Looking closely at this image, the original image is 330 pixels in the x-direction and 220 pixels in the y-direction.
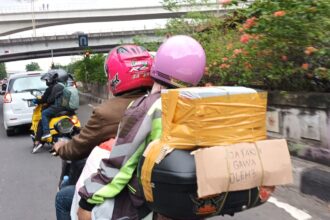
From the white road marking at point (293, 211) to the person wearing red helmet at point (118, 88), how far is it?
2.74m

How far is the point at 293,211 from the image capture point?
4.85 m

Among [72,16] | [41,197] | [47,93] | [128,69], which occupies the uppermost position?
[72,16]

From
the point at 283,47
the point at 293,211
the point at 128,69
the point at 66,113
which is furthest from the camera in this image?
the point at 66,113

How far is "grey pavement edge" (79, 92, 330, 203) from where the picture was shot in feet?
16.6

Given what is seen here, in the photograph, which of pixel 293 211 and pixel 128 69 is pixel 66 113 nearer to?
pixel 293 211

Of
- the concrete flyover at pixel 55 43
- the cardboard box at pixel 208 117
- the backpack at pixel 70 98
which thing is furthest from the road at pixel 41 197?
the concrete flyover at pixel 55 43

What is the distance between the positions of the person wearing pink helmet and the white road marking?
285 centimetres

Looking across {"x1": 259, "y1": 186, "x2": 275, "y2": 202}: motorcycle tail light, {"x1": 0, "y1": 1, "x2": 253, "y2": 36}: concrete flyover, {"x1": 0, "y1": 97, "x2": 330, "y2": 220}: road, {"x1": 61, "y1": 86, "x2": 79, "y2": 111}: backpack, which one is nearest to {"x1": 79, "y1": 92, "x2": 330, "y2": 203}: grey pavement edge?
{"x1": 0, "y1": 97, "x2": 330, "y2": 220}: road

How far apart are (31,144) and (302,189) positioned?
728cm

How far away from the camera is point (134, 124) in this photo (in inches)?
86.2

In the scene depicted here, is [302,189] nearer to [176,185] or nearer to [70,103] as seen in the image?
[176,185]

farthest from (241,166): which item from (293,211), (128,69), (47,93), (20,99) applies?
(20,99)

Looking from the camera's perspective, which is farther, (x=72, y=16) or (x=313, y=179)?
(x=72, y=16)

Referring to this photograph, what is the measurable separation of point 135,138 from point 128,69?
1.54 feet
